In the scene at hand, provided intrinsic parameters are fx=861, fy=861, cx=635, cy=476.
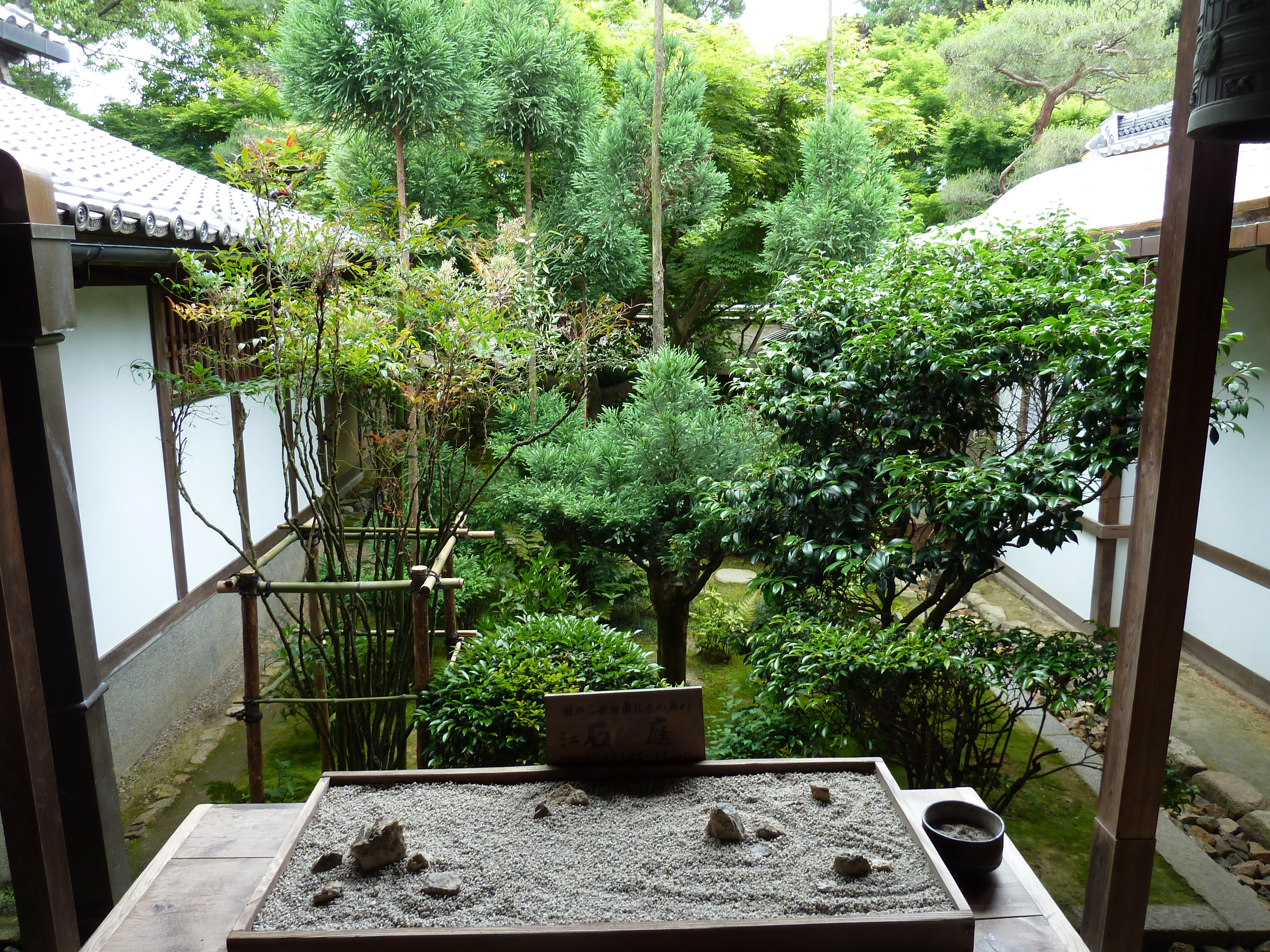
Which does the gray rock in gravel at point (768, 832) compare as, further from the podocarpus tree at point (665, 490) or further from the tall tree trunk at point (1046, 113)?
the tall tree trunk at point (1046, 113)

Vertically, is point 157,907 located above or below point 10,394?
below

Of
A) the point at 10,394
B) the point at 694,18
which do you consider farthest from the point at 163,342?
the point at 694,18

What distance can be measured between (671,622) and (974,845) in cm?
507

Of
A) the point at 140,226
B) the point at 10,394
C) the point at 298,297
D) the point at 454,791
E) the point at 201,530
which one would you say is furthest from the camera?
the point at 201,530

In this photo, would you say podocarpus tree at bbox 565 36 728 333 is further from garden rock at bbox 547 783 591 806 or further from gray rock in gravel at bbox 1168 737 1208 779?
garden rock at bbox 547 783 591 806

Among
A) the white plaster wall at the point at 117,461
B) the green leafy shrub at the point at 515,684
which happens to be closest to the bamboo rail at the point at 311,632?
the green leafy shrub at the point at 515,684

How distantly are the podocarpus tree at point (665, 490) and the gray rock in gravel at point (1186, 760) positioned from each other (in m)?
3.24

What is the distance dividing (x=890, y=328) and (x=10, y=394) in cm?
376

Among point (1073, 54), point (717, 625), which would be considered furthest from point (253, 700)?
point (1073, 54)

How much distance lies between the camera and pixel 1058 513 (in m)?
3.99

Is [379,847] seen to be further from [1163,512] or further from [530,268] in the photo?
[530,268]

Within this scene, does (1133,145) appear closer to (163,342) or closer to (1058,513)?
(1058,513)

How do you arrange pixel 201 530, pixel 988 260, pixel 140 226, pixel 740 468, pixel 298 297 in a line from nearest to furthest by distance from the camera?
1. pixel 298 297
2. pixel 140 226
3. pixel 988 260
4. pixel 740 468
5. pixel 201 530

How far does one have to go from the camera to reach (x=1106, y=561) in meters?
7.71
